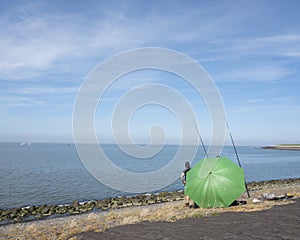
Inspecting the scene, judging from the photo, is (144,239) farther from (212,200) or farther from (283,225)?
(212,200)

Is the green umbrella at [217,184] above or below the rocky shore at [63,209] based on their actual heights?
above

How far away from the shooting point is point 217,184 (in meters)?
13.3

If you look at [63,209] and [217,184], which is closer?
[217,184]

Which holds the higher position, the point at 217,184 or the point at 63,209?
the point at 217,184

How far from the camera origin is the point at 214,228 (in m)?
9.76

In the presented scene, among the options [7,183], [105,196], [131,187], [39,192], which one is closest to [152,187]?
[131,187]

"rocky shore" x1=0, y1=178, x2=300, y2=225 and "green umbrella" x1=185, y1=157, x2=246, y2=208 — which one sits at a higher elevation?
"green umbrella" x1=185, y1=157, x2=246, y2=208

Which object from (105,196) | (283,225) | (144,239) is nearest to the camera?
(144,239)

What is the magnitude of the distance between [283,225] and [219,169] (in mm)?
4245

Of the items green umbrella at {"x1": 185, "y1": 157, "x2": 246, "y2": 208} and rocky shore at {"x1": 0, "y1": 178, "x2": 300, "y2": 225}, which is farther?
rocky shore at {"x1": 0, "y1": 178, "x2": 300, "y2": 225}

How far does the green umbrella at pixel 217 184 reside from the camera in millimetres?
13250

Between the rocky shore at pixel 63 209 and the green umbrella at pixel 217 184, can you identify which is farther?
the rocky shore at pixel 63 209

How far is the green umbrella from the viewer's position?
13.2 metres

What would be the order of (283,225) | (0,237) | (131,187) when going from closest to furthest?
1. (283,225)
2. (0,237)
3. (131,187)
